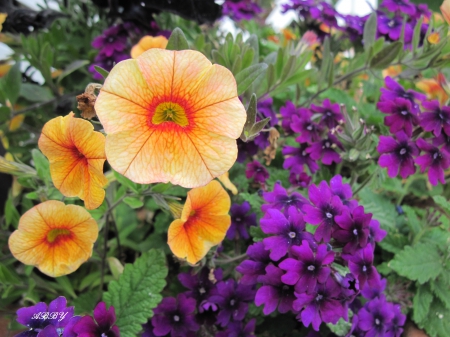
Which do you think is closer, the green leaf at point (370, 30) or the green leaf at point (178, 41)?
the green leaf at point (178, 41)

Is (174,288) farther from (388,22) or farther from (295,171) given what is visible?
(388,22)

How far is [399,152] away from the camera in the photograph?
0.69m

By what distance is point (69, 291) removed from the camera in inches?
31.0

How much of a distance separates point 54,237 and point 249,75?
1.24ft

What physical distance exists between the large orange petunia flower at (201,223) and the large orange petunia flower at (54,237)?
0.40ft

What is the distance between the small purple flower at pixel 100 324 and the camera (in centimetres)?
50

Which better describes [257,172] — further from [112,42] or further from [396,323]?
[112,42]

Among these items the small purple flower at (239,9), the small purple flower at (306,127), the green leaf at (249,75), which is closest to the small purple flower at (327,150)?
the small purple flower at (306,127)

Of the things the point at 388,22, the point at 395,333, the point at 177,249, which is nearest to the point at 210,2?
the point at 388,22

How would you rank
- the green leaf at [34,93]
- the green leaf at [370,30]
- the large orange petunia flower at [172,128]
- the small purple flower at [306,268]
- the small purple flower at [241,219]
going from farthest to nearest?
the green leaf at [34,93]
the green leaf at [370,30]
the small purple flower at [241,219]
the small purple flower at [306,268]
the large orange petunia flower at [172,128]

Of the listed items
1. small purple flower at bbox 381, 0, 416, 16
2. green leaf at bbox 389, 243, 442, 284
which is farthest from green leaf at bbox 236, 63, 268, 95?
small purple flower at bbox 381, 0, 416, 16

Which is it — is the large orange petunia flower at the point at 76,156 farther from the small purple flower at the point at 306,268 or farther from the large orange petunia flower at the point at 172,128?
the small purple flower at the point at 306,268

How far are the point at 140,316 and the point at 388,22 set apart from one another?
95cm

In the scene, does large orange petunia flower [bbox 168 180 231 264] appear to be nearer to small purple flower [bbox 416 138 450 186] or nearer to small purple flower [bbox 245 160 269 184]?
small purple flower [bbox 245 160 269 184]
